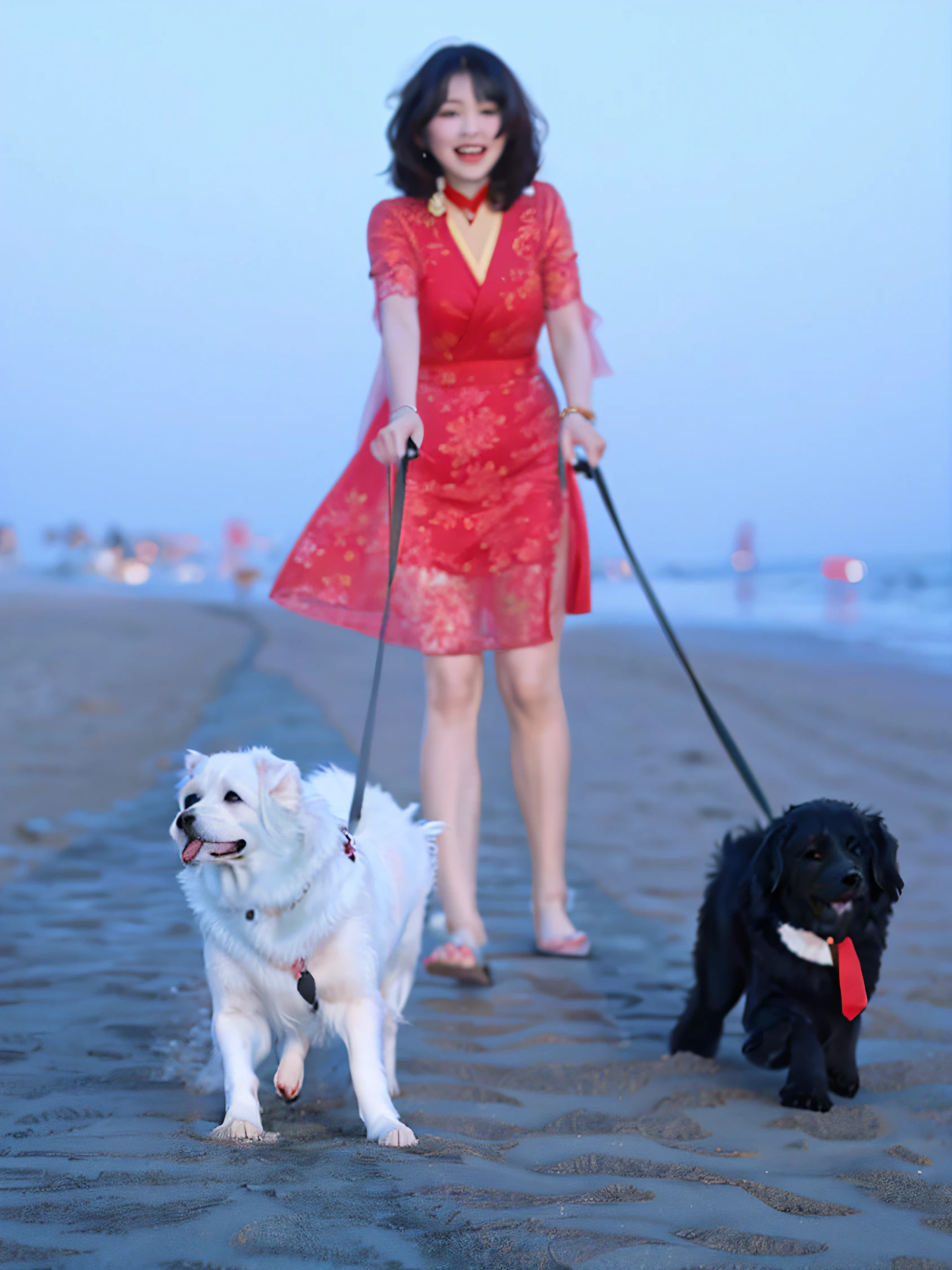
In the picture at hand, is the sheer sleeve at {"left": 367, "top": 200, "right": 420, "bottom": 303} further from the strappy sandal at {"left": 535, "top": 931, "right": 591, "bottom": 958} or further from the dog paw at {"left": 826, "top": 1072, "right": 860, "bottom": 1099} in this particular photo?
the dog paw at {"left": 826, "top": 1072, "right": 860, "bottom": 1099}

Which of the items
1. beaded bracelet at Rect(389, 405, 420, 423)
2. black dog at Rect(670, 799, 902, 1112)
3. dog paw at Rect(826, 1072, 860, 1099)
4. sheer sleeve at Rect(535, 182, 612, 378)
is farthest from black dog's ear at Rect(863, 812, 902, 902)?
sheer sleeve at Rect(535, 182, 612, 378)

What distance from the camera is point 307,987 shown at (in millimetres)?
2150

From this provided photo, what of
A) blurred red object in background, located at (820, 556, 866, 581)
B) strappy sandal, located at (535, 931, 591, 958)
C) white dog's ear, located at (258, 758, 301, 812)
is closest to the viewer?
white dog's ear, located at (258, 758, 301, 812)

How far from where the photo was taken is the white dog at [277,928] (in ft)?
6.86

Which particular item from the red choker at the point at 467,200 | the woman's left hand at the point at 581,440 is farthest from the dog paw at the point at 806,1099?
the red choker at the point at 467,200

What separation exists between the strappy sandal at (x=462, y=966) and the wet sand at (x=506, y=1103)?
48 mm

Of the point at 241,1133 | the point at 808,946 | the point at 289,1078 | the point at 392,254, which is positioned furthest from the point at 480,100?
the point at 241,1133

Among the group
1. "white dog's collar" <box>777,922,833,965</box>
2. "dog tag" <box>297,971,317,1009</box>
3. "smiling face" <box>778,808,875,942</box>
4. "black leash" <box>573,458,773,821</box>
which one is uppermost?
"black leash" <box>573,458,773,821</box>

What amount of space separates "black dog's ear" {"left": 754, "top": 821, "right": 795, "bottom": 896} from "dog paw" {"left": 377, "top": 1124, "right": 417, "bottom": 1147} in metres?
0.88

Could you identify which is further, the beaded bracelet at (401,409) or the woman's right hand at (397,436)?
the beaded bracelet at (401,409)

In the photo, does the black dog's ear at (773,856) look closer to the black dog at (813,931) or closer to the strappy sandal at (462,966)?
the black dog at (813,931)

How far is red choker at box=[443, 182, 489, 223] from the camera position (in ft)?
10.9

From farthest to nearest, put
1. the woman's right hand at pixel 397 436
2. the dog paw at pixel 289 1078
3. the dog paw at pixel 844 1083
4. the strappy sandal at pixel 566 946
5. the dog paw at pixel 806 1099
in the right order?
the strappy sandal at pixel 566 946 → the woman's right hand at pixel 397 436 → the dog paw at pixel 844 1083 → the dog paw at pixel 806 1099 → the dog paw at pixel 289 1078

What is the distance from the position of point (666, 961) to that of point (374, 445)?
5.63 ft
